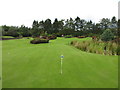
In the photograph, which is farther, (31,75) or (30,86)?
(31,75)

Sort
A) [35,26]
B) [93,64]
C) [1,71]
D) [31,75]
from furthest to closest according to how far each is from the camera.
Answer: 1. [35,26]
2. [93,64]
3. [1,71]
4. [31,75]

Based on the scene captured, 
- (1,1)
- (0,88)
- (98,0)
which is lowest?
(0,88)

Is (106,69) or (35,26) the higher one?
(35,26)

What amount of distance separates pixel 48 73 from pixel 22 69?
6.18ft

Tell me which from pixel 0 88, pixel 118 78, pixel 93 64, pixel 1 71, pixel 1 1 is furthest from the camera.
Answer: pixel 1 1

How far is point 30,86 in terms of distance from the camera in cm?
487

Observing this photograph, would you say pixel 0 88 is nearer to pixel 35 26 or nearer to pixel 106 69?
pixel 106 69

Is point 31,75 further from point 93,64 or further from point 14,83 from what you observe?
point 93,64

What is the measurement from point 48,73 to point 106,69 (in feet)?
12.0

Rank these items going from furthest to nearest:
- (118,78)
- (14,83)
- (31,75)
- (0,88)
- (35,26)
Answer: (35,26) → (31,75) → (118,78) → (14,83) → (0,88)

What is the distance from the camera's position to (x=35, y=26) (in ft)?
175

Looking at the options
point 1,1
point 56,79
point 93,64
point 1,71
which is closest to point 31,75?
point 56,79

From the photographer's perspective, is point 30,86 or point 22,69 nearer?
point 30,86

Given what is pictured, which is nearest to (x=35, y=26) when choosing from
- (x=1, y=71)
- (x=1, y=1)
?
(x=1, y=1)
